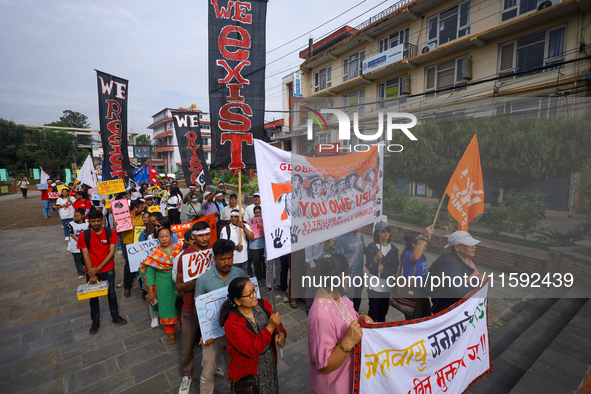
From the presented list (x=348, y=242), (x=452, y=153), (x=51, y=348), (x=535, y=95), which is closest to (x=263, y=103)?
(x=348, y=242)

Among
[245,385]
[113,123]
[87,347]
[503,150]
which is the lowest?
[87,347]

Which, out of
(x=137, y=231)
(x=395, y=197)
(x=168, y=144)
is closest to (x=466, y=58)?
(x=395, y=197)

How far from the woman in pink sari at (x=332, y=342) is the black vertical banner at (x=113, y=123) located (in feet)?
26.5

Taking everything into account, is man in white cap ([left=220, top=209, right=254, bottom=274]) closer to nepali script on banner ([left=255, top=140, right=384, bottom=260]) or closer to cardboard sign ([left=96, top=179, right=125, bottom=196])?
nepali script on banner ([left=255, top=140, right=384, bottom=260])

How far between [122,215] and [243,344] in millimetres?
4949

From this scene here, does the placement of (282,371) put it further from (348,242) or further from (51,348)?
(51,348)

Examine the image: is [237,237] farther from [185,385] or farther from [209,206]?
[209,206]

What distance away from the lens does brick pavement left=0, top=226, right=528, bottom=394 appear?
3.06m

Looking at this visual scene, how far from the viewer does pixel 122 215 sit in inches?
224

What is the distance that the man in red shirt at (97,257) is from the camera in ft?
13.0

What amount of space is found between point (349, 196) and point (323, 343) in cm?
190

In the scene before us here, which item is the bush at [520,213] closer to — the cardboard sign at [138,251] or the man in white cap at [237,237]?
the man in white cap at [237,237]

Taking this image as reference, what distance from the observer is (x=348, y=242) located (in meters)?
4.04

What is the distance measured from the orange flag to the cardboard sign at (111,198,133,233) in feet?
19.6
